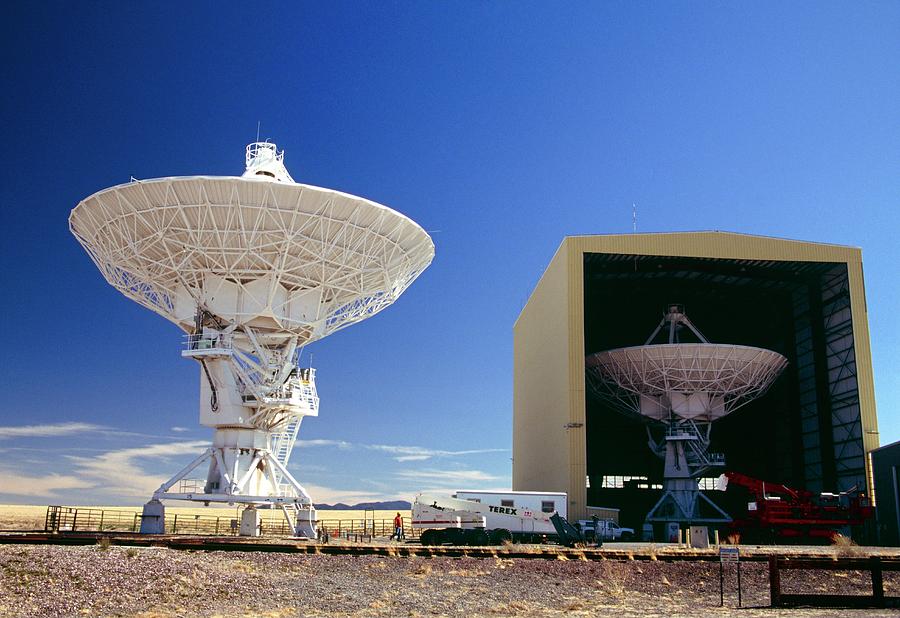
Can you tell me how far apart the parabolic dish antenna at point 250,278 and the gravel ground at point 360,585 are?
41.6 ft

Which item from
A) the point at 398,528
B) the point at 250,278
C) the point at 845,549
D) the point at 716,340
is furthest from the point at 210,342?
the point at 716,340

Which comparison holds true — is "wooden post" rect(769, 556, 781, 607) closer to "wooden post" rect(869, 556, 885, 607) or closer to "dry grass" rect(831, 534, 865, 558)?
"wooden post" rect(869, 556, 885, 607)

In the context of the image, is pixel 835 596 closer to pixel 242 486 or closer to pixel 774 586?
pixel 774 586

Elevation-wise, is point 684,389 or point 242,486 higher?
point 684,389

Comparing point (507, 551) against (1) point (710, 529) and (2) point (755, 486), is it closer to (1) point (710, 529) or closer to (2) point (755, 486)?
(2) point (755, 486)

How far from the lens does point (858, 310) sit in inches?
1623

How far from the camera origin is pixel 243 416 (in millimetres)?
34969

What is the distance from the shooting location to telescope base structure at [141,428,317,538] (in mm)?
34531

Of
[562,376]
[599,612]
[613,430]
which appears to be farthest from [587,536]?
[613,430]

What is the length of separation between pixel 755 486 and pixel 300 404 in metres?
20.9

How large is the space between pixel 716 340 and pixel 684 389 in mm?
11791

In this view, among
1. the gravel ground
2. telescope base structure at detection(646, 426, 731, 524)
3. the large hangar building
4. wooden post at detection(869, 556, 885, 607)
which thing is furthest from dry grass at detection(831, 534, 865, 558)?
wooden post at detection(869, 556, 885, 607)

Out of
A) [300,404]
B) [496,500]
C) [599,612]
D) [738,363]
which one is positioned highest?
[738,363]

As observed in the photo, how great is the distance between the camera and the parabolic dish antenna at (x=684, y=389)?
4191 centimetres
